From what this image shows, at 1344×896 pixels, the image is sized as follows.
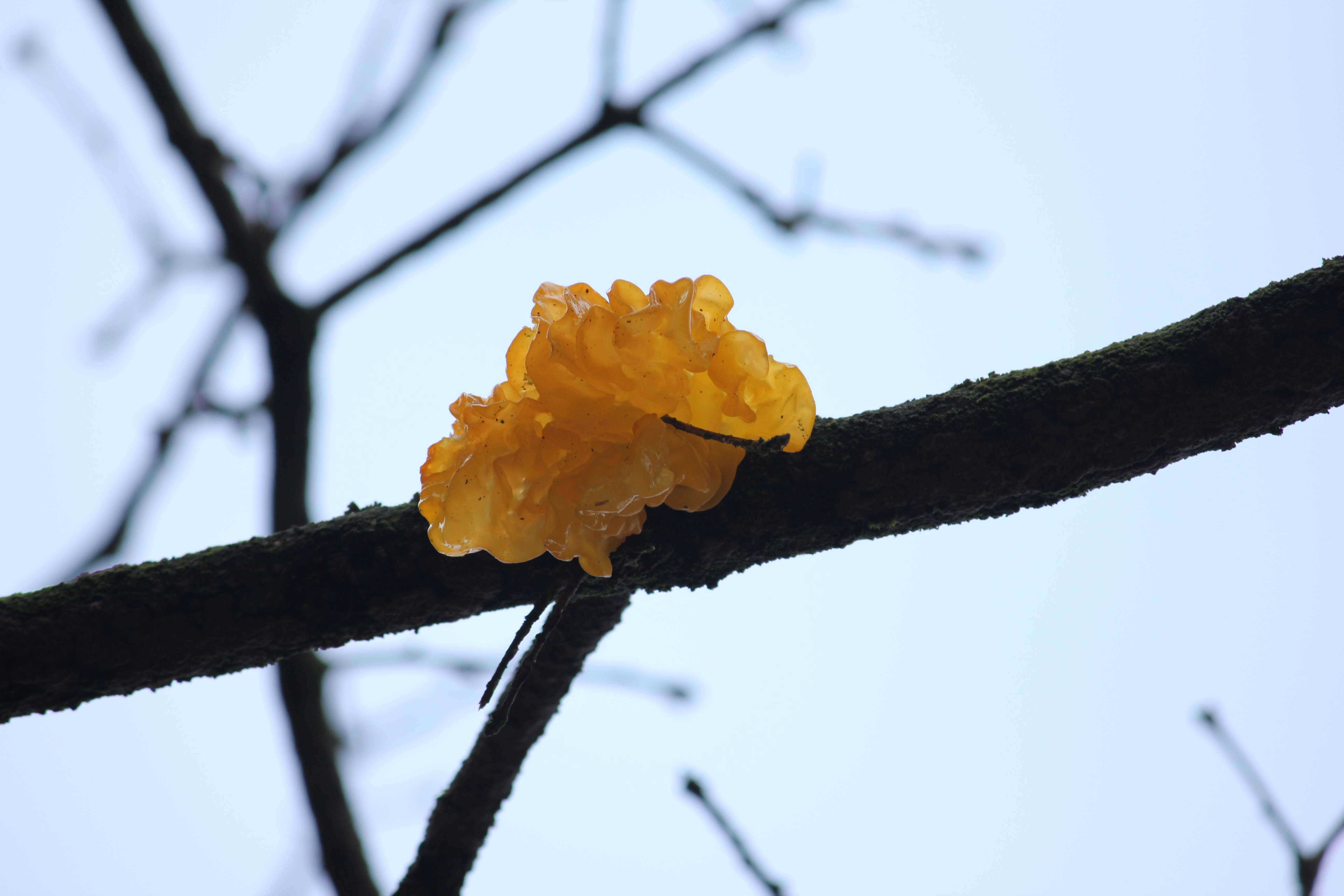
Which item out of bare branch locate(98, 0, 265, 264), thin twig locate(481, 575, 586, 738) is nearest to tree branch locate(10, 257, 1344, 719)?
thin twig locate(481, 575, 586, 738)

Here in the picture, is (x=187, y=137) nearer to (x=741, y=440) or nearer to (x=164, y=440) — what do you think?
(x=164, y=440)

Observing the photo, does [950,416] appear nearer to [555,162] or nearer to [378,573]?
[378,573]

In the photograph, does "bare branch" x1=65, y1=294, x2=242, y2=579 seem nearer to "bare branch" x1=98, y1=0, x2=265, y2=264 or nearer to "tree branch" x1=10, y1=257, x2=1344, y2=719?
"bare branch" x1=98, y1=0, x2=265, y2=264

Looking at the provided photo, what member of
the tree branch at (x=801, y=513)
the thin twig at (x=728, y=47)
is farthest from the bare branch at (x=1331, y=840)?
the thin twig at (x=728, y=47)

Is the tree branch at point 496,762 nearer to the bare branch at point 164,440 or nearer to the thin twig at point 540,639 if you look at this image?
the thin twig at point 540,639

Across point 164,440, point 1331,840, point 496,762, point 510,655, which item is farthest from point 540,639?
point 164,440

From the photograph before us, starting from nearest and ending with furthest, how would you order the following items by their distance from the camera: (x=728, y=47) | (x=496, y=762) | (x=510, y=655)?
(x=510, y=655)
(x=496, y=762)
(x=728, y=47)
